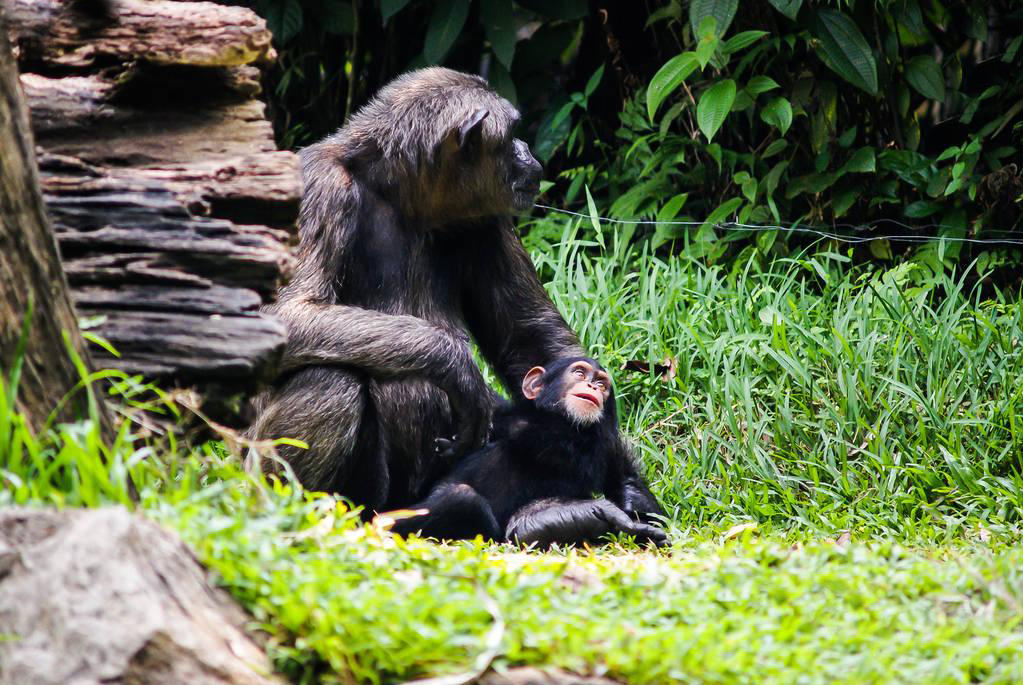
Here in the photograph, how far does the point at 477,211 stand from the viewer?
17.1 ft

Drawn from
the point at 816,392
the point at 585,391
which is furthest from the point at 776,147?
the point at 585,391

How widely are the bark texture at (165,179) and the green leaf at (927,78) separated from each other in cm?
467

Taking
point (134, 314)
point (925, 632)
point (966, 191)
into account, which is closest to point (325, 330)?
point (134, 314)

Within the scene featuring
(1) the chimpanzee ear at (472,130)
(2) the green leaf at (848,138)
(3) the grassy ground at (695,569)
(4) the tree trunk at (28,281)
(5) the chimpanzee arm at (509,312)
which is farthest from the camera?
(2) the green leaf at (848,138)

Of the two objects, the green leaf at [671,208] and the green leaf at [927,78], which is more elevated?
the green leaf at [927,78]

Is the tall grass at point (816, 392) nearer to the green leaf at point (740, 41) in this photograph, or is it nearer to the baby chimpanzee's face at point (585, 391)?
the baby chimpanzee's face at point (585, 391)

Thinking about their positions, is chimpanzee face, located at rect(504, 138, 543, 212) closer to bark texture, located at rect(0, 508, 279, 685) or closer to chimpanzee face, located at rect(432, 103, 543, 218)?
chimpanzee face, located at rect(432, 103, 543, 218)

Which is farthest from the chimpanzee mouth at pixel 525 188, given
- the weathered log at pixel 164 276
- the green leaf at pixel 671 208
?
the green leaf at pixel 671 208

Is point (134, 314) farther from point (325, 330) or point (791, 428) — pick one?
point (791, 428)

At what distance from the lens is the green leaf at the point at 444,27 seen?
Answer: 7.65m

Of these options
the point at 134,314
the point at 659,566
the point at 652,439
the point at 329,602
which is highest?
the point at 134,314

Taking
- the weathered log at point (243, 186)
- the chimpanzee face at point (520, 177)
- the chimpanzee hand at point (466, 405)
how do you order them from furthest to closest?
the chimpanzee face at point (520, 177) < the chimpanzee hand at point (466, 405) < the weathered log at point (243, 186)

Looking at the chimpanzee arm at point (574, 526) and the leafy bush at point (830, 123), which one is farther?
the leafy bush at point (830, 123)

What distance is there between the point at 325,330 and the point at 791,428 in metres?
2.40
